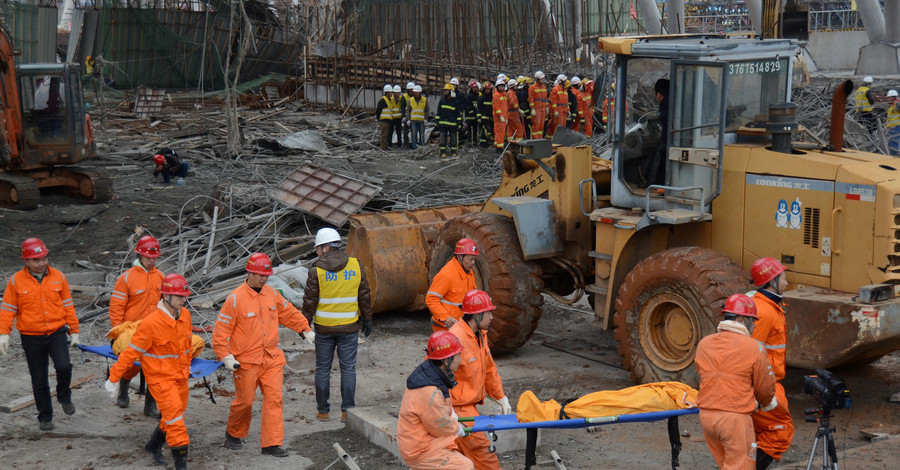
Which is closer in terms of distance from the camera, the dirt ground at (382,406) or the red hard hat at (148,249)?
the dirt ground at (382,406)

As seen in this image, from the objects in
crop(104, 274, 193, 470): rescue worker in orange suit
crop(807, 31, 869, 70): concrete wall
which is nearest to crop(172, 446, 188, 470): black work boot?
crop(104, 274, 193, 470): rescue worker in orange suit

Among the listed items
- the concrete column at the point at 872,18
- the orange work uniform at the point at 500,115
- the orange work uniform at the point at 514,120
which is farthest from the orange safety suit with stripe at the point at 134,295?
Result: the concrete column at the point at 872,18

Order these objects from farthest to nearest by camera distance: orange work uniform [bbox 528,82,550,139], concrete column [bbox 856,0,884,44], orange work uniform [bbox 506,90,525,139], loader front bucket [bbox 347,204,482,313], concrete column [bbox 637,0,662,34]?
concrete column [bbox 856,0,884,44]
concrete column [bbox 637,0,662,34]
orange work uniform [bbox 528,82,550,139]
orange work uniform [bbox 506,90,525,139]
loader front bucket [bbox 347,204,482,313]

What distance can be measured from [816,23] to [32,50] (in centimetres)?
3156

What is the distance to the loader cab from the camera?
8539 millimetres

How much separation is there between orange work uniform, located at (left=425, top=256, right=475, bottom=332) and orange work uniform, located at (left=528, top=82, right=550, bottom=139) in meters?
14.0

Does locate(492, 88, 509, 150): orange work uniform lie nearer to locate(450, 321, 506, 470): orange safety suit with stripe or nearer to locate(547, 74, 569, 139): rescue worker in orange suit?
locate(547, 74, 569, 139): rescue worker in orange suit

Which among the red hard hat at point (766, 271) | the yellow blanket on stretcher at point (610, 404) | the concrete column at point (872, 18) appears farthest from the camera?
the concrete column at point (872, 18)

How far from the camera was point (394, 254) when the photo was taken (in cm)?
1163

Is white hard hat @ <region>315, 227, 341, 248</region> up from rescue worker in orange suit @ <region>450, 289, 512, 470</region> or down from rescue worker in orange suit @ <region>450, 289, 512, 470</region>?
up

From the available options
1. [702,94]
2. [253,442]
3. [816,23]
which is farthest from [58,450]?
[816,23]

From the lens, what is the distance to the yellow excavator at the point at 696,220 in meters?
7.67

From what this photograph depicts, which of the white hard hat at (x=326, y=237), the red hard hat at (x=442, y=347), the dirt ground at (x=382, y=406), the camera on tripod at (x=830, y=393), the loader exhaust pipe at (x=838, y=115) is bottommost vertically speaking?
the dirt ground at (x=382, y=406)

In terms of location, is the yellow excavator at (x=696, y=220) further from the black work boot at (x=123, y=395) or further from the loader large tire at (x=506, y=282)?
the black work boot at (x=123, y=395)
